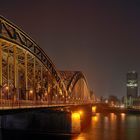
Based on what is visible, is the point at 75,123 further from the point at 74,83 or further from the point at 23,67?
the point at 74,83

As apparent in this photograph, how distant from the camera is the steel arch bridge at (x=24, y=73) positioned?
4909 centimetres

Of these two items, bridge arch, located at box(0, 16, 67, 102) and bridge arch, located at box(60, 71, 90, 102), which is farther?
bridge arch, located at box(60, 71, 90, 102)

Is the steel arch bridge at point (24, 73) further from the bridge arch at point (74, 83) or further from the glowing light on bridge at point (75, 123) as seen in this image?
the bridge arch at point (74, 83)

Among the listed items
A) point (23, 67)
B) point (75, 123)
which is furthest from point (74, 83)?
point (23, 67)

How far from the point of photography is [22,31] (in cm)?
5444

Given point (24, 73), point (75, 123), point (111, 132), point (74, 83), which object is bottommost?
point (111, 132)

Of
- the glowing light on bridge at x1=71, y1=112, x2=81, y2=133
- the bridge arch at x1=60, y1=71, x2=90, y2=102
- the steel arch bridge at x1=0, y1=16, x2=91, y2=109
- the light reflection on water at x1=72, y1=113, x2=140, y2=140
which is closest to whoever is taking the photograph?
the steel arch bridge at x1=0, y1=16, x2=91, y2=109

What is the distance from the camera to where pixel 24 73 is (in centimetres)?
7200

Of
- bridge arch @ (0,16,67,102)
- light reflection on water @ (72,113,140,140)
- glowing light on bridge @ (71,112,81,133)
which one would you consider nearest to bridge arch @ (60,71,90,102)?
light reflection on water @ (72,113,140,140)

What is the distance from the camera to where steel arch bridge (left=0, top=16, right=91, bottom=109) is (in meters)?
49.1

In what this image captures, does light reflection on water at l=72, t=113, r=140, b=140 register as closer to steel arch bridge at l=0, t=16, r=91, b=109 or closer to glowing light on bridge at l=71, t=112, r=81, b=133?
glowing light on bridge at l=71, t=112, r=81, b=133

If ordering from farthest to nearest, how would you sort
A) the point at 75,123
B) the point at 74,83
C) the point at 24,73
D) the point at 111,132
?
1. the point at 74,83
2. the point at 111,132
3. the point at 75,123
4. the point at 24,73

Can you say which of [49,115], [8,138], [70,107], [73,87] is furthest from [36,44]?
[73,87]

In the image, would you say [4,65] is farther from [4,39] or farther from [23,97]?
[4,39]
